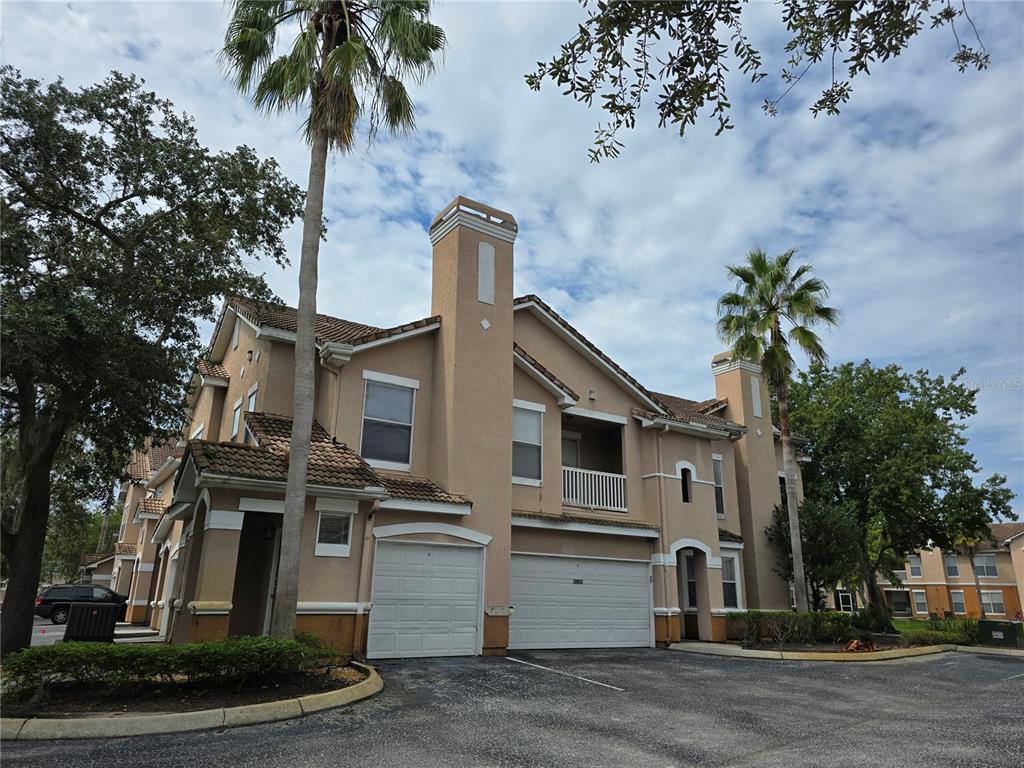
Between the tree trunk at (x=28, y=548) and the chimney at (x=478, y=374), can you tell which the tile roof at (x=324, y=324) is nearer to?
the chimney at (x=478, y=374)

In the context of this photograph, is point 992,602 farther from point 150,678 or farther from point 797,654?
point 150,678

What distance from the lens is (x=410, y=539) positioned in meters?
14.0

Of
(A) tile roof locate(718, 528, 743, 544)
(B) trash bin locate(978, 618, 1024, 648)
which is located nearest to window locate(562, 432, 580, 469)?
(A) tile roof locate(718, 528, 743, 544)

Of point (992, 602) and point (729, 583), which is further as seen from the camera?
point (992, 602)

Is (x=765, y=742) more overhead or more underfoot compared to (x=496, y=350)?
more underfoot

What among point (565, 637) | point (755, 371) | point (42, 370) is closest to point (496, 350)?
point (565, 637)

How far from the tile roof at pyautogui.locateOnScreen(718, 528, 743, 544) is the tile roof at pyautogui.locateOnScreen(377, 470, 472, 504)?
34.2 ft

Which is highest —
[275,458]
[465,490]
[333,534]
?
[275,458]

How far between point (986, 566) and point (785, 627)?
43.0m

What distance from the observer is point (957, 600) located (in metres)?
51.1

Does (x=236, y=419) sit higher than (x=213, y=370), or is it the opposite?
(x=213, y=370)

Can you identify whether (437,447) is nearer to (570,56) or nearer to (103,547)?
(570,56)

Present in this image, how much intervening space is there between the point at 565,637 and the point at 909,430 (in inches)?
750

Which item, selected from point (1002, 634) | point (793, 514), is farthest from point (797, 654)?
point (1002, 634)
